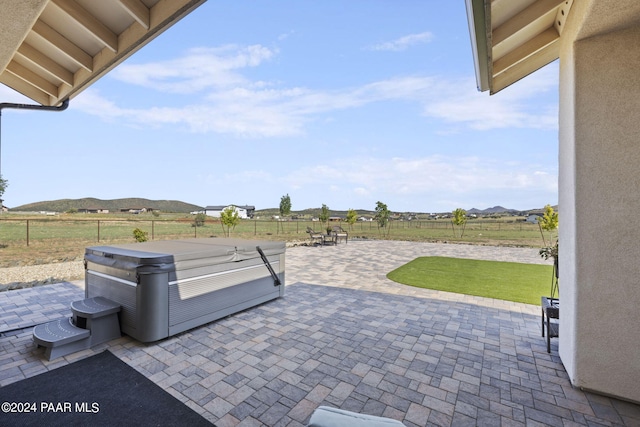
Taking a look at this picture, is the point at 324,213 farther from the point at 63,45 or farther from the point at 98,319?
the point at 63,45

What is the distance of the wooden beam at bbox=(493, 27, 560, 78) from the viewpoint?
2.86 meters

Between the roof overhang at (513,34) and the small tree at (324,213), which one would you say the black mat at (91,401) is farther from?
the small tree at (324,213)

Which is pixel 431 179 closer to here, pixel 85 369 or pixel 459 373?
pixel 459 373

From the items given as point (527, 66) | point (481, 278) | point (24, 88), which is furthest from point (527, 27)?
point (24, 88)

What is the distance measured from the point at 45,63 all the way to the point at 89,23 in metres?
1.36

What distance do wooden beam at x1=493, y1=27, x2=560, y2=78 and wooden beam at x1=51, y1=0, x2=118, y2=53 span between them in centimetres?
413

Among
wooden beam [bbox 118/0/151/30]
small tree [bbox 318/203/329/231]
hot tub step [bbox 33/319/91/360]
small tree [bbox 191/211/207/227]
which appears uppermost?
wooden beam [bbox 118/0/151/30]

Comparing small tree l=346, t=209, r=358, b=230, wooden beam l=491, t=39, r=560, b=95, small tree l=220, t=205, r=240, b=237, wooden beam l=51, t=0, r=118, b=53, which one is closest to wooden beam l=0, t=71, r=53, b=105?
wooden beam l=51, t=0, r=118, b=53

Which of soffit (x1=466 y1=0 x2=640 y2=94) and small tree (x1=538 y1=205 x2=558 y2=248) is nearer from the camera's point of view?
soffit (x1=466 y1=0 x2=640 y2=94)

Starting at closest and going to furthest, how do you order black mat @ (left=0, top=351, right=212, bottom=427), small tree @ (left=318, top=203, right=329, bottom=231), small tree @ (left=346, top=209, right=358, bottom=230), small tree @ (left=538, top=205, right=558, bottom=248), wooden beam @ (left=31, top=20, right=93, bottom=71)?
black mat @ (left=0, top=351, right=212, bottom=427), wooden beam @ (left=31, top=20, right=93, bottom=71), small tree @ (left=538, top=205, right=558, bottom=248), small tree @ (left=318, top=203, right=329, bottom=231), small tree @ (left=346, top=209, right=358, bottom=230)

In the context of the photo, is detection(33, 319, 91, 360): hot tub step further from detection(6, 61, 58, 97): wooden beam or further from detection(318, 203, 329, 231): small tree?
detection(318, 203, 329, 231): small tree

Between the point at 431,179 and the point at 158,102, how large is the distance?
66.6ft

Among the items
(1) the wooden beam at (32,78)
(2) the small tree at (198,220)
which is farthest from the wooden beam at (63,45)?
(2) the small tree at (198,220)

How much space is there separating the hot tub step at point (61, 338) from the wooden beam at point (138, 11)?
3.02m
